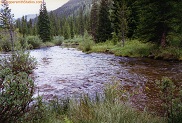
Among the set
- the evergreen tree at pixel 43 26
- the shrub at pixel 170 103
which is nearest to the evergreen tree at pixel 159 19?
the shrub at pixel 170 103

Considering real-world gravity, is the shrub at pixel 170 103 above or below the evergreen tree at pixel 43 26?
below

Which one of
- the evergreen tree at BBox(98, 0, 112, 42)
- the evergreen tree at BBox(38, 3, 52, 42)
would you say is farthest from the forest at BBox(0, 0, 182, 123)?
the evergreen tree at BBox(38, 3, 52, 42)

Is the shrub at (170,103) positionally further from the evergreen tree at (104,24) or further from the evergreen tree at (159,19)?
the evergreen tree at (104,24)

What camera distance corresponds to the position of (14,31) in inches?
609

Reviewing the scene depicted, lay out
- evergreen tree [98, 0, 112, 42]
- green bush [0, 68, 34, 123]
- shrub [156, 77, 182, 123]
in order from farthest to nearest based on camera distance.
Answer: evergreen tree [98, 0, 112, 42] < shrub [156, 77, 182, 123] < green bush [0, 68, 34, 123]

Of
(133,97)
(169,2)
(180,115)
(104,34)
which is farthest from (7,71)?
(104,34)

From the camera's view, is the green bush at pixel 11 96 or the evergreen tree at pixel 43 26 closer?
the green bush at pixel 11 96

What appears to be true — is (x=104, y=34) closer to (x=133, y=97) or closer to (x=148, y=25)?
(x=148, y=25)

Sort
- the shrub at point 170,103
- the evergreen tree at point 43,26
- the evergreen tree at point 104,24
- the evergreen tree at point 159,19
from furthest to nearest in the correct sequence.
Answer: the evergreen tree at point 43,26 → the evergreen tree at point 104,24 → the evergreen tree at point 159,19 → the shrub at point 170,103

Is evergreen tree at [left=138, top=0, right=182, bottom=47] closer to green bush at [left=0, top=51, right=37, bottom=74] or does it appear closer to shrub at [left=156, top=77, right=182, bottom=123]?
green bush at [left=0, top=51, right=37, bottom=74]

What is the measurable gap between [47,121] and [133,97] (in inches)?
148

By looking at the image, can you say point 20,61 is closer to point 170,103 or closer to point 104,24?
point 170,103

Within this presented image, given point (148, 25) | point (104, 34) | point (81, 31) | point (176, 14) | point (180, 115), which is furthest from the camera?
point (81, 31)

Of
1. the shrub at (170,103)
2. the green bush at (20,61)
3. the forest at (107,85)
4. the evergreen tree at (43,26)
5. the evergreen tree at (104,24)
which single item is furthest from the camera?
the evergreen tree at (43,26)
